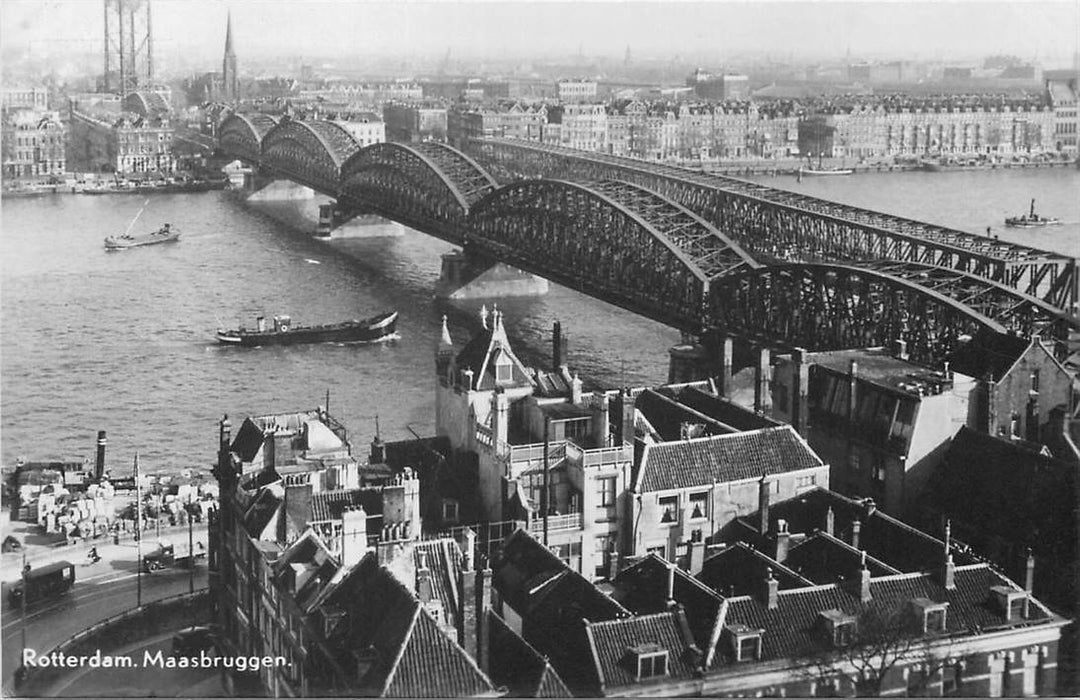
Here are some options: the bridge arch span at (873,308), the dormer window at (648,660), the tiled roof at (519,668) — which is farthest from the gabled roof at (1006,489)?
the tiled roof at (519,668)

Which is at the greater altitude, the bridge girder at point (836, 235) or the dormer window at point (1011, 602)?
the bridge girder at point (836, 235)

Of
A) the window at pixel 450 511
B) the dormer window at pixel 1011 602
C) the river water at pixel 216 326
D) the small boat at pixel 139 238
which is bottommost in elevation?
the river water at pixel 216 326

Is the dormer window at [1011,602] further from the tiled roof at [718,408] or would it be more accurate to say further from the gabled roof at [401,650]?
the tiled roof at [718,408]

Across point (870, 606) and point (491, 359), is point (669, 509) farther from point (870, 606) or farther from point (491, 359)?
point (870, 606)

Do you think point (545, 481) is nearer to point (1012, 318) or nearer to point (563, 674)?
point (563, 674)

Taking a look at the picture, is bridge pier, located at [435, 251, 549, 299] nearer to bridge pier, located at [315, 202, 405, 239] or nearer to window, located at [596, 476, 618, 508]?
bridge pier, located at [315, 202, 405, 239]

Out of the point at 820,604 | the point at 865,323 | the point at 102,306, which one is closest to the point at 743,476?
the point at 820,604
